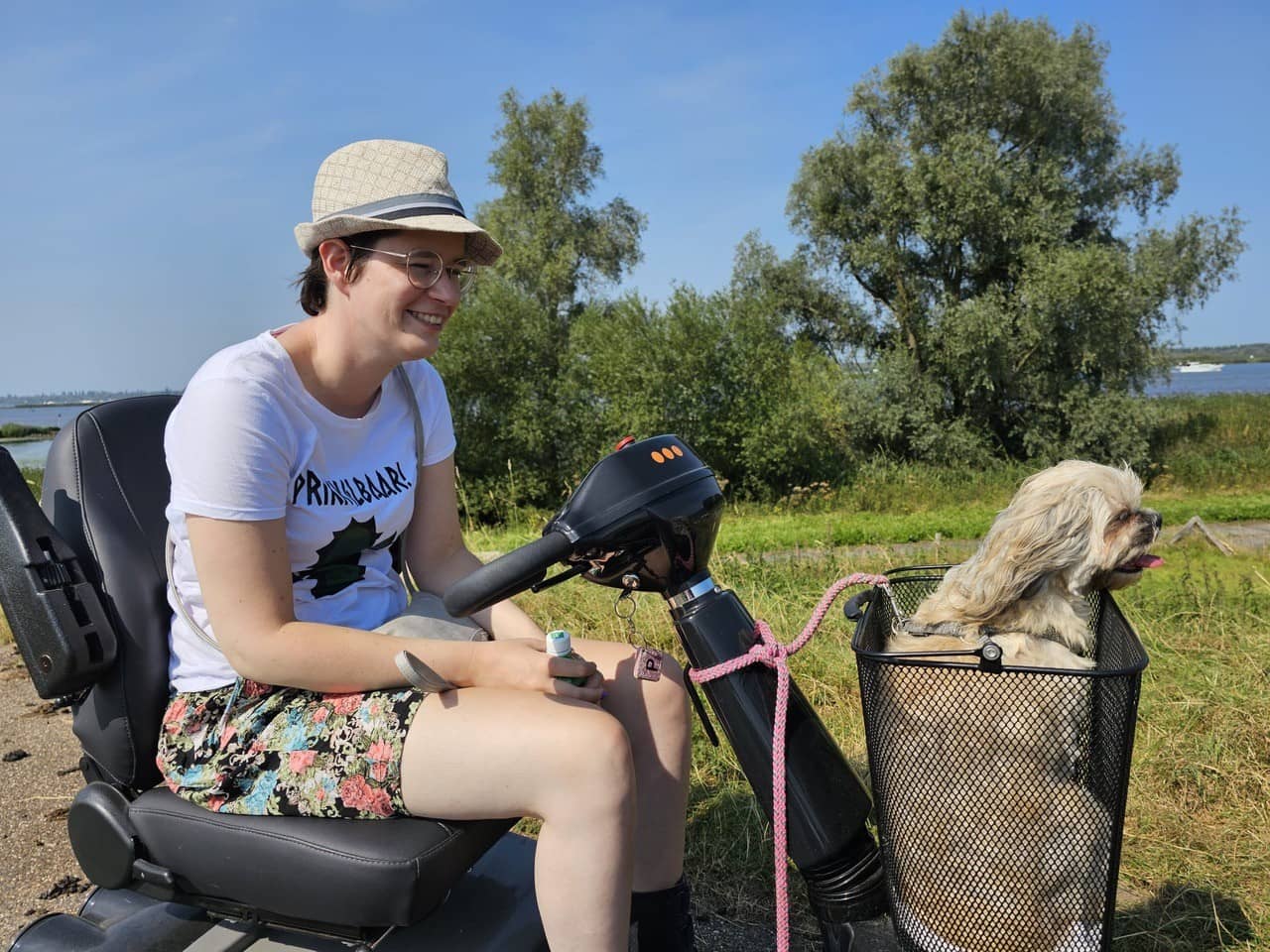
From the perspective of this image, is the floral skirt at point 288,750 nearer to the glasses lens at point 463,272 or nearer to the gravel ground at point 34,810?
the glasses lens at point 463,272

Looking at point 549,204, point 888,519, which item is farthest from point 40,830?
point 549,204

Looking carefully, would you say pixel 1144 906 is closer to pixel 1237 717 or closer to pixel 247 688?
pixel 1237 717

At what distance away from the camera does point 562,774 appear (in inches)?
56.7

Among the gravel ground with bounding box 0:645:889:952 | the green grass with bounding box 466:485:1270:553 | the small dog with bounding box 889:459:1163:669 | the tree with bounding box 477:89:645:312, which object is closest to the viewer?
the small dog with bounding box 889:459:1163:669

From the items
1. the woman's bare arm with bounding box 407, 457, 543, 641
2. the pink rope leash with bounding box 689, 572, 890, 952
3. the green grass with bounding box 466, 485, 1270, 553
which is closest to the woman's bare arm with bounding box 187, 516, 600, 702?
the pink rope leash with bounding box 689, 572, 890, 952

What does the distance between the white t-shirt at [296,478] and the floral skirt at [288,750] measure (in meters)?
0.07

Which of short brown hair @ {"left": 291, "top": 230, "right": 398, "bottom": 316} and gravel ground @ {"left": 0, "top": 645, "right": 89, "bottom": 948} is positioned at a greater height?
short brown hair @ {"left": 291, "top": 230, "right": 398, "bottom": 316}

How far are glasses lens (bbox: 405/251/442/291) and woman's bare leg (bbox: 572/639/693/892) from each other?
82cm

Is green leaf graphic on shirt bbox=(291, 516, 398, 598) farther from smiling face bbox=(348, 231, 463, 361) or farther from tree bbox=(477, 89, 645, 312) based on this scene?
tree bbox=(477, 89, 645, 312)

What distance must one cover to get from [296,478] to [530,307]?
20.7m

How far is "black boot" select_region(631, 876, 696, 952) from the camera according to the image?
1743mm

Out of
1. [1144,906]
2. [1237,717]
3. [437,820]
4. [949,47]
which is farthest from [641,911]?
[949,47]

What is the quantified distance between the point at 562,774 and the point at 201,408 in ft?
2.86

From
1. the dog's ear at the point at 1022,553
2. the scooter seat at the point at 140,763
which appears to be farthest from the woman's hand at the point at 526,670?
the dog's ear at the point at 1022,553
